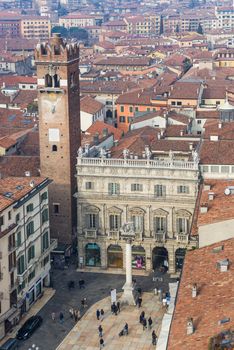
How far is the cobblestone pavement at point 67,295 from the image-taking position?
228 ft

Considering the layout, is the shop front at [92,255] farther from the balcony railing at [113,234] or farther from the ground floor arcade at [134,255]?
the balcony railing at [113,234]

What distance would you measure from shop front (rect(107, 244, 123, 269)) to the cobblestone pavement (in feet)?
6.63

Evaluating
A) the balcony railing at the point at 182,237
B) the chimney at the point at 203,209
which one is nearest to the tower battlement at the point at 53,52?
the balcony railing at the point at 182,237

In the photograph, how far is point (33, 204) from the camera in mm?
75938

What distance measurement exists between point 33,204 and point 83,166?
1156 centimetres

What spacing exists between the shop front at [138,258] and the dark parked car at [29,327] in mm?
16760

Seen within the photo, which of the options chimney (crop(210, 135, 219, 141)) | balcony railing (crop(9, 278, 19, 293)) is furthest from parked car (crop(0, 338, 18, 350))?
chimney (crop(210, 135, 219, 141))

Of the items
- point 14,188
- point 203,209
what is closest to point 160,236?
point 14,188

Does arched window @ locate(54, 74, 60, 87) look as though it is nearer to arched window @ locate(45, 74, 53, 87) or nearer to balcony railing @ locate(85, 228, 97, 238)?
arched window @ locate(45, 74, 53, 87)

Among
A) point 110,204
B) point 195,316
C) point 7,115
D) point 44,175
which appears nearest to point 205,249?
point 195,316

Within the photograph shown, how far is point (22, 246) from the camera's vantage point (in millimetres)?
73562

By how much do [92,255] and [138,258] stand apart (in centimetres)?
537

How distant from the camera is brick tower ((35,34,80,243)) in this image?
88188 millimetres

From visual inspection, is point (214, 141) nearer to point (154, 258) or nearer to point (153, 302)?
point (154, 258)
